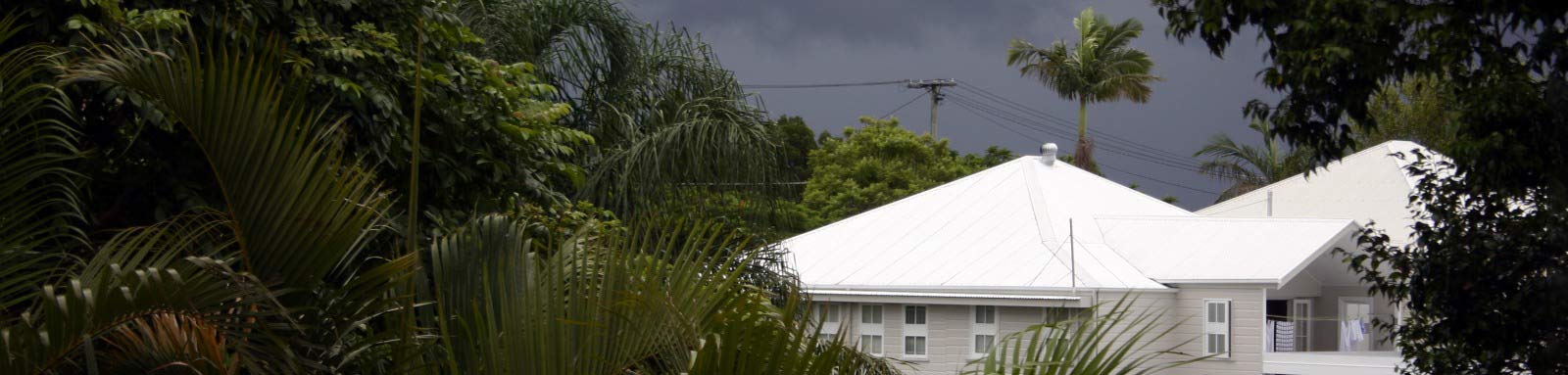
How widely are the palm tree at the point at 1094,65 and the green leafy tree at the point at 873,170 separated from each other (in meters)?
11.1

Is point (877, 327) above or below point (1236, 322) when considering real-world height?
below

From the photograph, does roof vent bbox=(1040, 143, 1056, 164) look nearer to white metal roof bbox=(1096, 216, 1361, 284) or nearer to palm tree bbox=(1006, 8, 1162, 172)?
white metal roof bbox=(1096, 216, 1361, 284)

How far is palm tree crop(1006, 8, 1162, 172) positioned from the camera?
45812 millimetres

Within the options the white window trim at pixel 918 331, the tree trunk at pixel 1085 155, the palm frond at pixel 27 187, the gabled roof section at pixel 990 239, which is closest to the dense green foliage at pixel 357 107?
the palm frond at pixel 27 187

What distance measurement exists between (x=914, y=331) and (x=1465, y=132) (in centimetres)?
1201

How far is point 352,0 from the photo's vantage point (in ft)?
19.4

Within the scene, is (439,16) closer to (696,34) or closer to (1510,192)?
(696,34)

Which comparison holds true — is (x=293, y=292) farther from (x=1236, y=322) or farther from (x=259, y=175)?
(x=1236, y=322)

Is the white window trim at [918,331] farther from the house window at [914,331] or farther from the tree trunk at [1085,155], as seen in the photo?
the tree trunk at [1085,155]

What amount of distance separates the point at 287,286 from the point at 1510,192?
8.00 m

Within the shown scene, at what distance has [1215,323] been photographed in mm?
17875

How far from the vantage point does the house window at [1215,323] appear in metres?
17.8

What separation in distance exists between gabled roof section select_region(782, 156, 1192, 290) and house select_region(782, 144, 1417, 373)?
31mm

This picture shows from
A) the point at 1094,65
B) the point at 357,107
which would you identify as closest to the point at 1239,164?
the point at 1094,65
